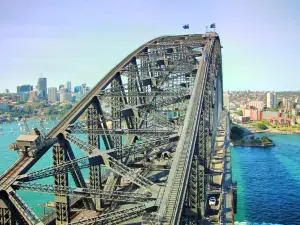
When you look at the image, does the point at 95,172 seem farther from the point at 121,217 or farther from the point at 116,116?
the point at 121,217

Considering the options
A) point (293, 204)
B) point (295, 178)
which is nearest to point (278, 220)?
point (293, 204)

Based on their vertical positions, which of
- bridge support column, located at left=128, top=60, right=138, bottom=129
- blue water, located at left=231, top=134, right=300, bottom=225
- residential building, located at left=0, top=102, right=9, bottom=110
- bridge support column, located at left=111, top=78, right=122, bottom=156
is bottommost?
blue water, located at left=231, top=134, right=300, bottom=225

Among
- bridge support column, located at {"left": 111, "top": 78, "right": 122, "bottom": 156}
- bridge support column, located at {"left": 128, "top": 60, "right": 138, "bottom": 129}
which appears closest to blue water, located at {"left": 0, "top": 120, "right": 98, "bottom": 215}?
bridge support column, located at {"left": 111, "top": 78, "right": 122, "bottom": 156}

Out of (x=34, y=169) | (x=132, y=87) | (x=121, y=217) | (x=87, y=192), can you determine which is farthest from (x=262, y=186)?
(x=121, y=217)

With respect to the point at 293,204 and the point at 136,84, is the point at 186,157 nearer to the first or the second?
the point at 136,84

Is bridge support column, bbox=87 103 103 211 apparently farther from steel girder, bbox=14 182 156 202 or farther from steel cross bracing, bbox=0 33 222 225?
steel girder, bbox=14 182 156 202

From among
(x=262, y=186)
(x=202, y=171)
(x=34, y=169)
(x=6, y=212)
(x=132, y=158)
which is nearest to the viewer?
(x=6, y=212)

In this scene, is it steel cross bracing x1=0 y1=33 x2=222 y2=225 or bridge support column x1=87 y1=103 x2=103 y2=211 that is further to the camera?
bridge support column x1=87 y1=103 x2=103 y2=211

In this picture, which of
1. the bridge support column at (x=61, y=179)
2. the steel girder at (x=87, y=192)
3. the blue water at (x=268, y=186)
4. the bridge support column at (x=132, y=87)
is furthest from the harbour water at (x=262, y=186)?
the steel girder at (x=87, y=192)

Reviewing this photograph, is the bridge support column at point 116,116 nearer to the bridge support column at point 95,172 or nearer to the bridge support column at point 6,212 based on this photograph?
the bridge support column at point 95,172
